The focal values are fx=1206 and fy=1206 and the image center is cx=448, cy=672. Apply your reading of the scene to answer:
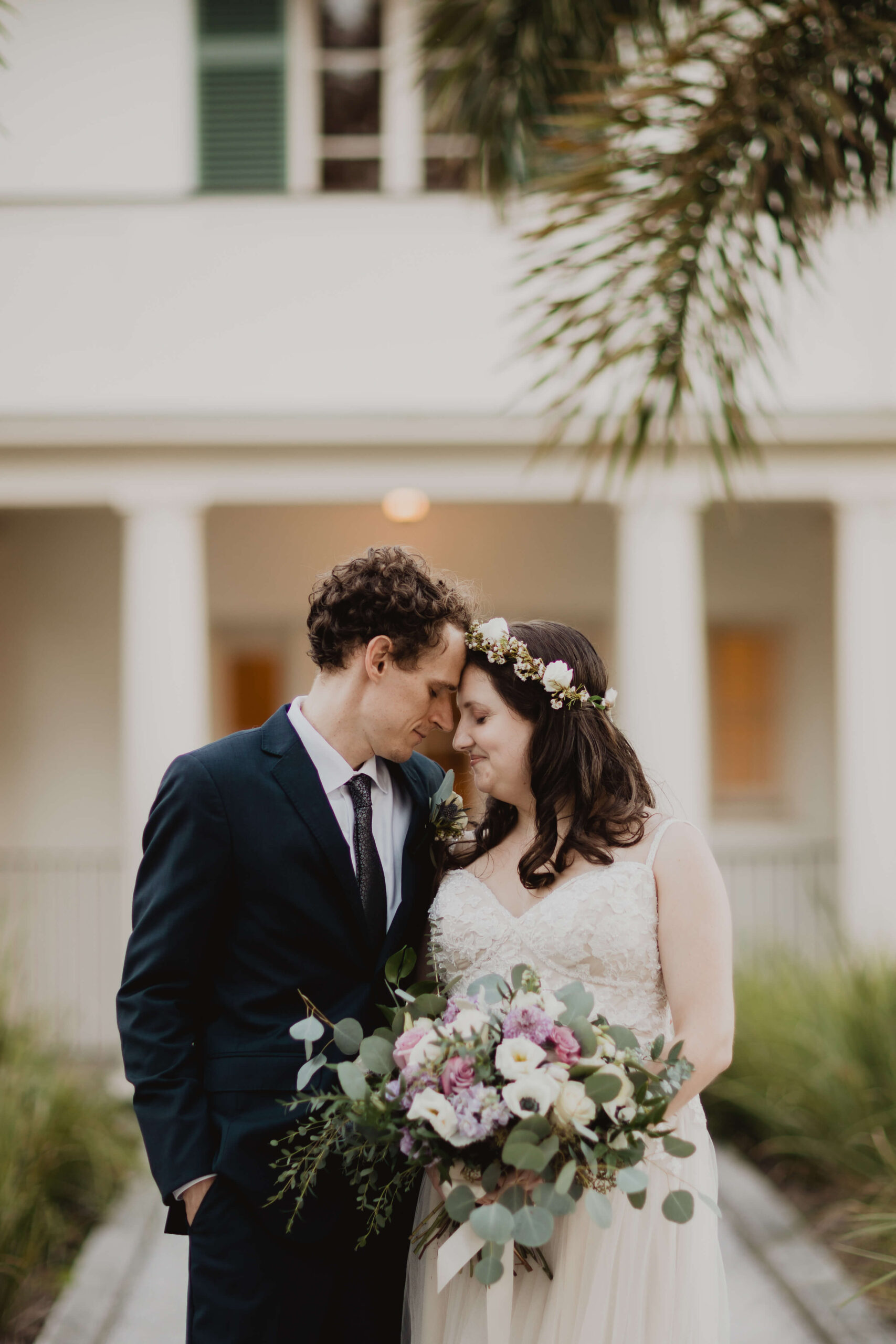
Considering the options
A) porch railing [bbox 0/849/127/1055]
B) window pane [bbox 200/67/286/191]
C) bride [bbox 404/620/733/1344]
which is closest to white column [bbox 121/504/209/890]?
porch railing [bbox 0/849/127/1055]

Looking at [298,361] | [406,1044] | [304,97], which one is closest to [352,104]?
[304,97]

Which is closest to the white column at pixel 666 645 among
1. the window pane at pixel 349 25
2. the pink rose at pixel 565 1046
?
the window pane at pixel 349 25

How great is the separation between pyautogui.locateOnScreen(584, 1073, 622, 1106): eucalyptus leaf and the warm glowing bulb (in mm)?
5480

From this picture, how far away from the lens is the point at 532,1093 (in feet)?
6.88

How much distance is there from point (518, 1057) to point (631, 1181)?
11.2 inches

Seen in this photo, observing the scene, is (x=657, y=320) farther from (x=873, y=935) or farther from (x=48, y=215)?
(x=48, y=215)

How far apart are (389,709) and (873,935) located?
16.8 ft

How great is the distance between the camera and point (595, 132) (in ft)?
15.3

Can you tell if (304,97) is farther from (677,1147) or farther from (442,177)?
(677,1147)

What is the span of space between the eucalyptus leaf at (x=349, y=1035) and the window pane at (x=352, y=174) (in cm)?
680

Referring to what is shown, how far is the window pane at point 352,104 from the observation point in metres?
7.95

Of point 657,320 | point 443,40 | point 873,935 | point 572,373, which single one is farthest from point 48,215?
point 873,935

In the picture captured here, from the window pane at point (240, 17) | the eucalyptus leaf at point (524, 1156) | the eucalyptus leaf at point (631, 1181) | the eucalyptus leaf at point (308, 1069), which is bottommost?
the eucalyptus leaf at point (631, 1181)

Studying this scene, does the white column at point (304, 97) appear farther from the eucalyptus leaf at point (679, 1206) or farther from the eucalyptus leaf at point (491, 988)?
the eucalyptus leaf at point (679, 1206)
